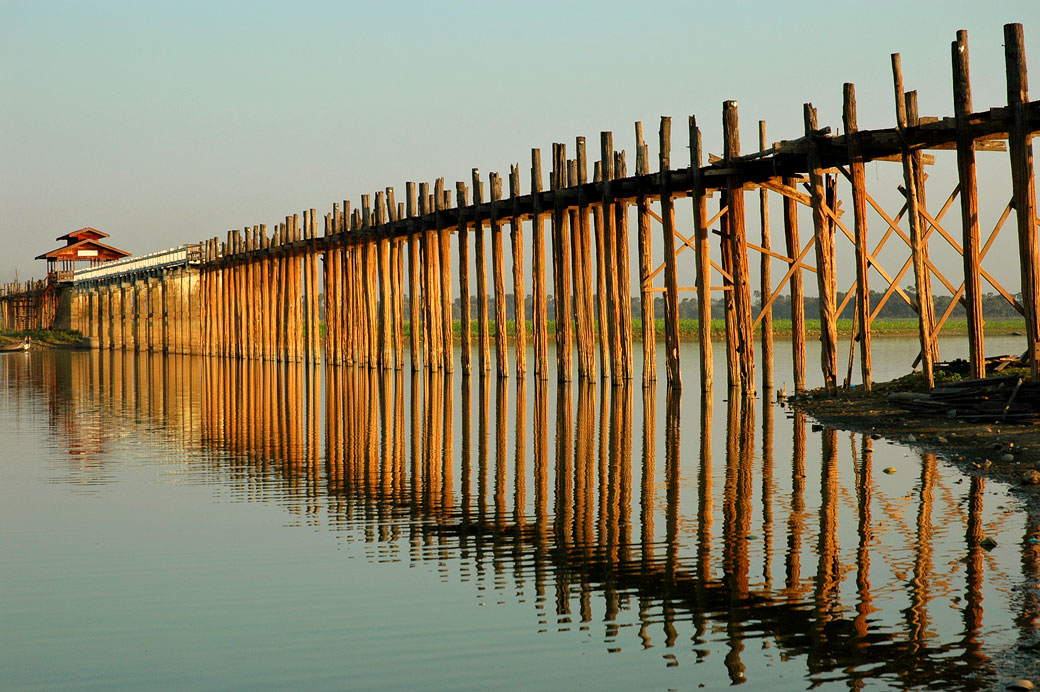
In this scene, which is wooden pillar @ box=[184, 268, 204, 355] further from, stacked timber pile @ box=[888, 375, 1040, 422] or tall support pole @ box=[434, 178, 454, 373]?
stacked timber pile @ box=[888, 375, 1040, 422]

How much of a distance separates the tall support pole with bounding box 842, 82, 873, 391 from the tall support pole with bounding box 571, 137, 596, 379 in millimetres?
6979

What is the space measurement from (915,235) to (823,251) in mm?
2286

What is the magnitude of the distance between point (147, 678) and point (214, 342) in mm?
44493

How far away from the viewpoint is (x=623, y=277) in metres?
22.9

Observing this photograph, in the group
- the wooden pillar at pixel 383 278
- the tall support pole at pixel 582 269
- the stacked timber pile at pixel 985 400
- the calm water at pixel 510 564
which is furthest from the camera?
the wooden pillar at pixel 383 278

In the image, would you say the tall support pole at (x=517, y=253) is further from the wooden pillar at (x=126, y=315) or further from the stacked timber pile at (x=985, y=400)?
the wooden pillar at (x=126, y=315)

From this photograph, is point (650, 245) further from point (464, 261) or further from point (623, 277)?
point (464, 261)

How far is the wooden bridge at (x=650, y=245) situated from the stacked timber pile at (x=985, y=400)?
0.54m

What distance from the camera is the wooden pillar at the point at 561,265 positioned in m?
24.0

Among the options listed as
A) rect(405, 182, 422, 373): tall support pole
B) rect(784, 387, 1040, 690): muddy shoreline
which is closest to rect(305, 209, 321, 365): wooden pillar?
rect(405, 182, 422, 373): tall support pole

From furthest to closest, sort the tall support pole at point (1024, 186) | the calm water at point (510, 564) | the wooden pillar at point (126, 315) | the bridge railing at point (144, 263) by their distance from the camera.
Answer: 1. the wooden pillar at point (126, 315)
2. the bridge railing at point (144, 263)
3. the tall support pole at point (1024, 186)
4. the calm water at point (510, 564)

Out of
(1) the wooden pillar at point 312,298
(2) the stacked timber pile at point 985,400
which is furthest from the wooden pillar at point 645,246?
(1) the wooden pillar at point 312,298

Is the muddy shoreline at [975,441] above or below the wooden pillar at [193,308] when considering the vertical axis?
below

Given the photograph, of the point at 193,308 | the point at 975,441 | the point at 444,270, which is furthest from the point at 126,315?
the point at 975,441
